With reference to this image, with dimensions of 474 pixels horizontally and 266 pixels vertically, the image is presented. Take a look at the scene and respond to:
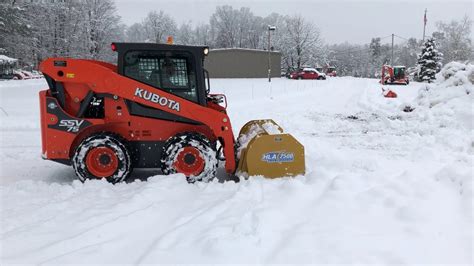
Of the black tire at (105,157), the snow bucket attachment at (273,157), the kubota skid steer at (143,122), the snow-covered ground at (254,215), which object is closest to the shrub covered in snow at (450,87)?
the snow-covered ground at (254,215)

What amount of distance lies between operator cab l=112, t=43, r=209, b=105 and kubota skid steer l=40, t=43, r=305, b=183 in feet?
0.05

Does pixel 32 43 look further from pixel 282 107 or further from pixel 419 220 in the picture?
pixel 419 220

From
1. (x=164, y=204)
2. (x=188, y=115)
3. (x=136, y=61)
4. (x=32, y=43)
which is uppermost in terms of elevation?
(x=32, y=43)

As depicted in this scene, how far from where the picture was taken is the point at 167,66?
615 centimetres

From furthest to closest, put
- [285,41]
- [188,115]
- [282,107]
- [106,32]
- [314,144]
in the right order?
[285,41] < [106,32] < [282,107] < [314,144] < [188,115]

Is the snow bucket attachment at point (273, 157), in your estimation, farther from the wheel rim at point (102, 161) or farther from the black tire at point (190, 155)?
the wheel rim at point (102, 161)

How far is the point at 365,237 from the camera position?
3998mm

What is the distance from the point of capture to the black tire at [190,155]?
19.7 ft

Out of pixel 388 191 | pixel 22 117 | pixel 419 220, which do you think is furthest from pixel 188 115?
pixel 22 117

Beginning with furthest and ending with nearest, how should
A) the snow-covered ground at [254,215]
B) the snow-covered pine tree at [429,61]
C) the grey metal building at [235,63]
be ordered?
the grey metal building at [235,63] < the snow-covered pine tree at [429,61] < the snow-covered ground at [254,215]

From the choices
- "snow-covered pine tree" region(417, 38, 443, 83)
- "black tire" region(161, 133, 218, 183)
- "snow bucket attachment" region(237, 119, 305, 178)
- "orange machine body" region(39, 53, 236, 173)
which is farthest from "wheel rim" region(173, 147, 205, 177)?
"snow-covered pine tree" region(417, 38, 443, 83)

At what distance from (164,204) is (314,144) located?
4.74 metres

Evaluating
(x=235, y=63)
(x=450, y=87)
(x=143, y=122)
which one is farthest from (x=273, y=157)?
(x=235, y=63)

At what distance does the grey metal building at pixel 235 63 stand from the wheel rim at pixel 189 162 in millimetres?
41338
